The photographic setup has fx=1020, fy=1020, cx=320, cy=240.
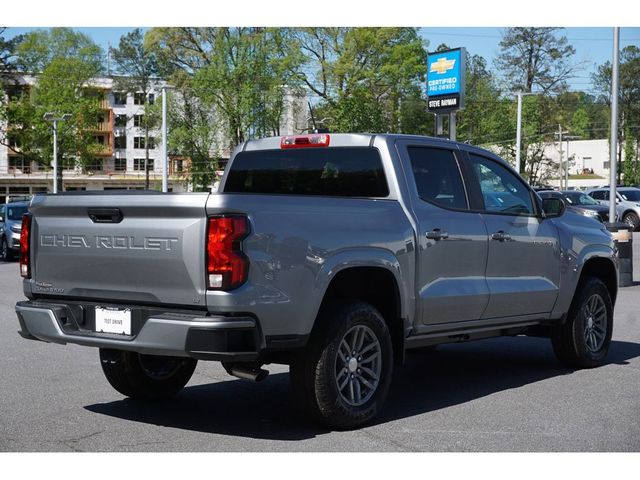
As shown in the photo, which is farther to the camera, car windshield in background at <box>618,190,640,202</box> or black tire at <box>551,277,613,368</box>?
car windshield in background at <box>618,190,640,202</box>

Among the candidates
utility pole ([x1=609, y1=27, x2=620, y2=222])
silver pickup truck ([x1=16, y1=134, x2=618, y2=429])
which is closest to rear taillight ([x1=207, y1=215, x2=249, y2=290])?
silver pickup truck ([x1=16, y1=134, x2=618, y2=429])

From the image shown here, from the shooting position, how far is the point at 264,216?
Result: 601 centimetres

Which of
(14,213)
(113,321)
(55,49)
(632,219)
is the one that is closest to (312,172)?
(113,321)

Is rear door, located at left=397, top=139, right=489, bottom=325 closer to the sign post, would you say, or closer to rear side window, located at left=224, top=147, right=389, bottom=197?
rear side window, located at left=224, top=147, right=389, bottom=197

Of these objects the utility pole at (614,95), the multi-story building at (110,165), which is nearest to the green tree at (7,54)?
the multi-story building at (110,165)

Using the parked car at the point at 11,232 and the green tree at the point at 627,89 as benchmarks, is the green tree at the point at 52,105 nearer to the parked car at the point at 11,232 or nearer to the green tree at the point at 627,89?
the green tree at the point at 627,89

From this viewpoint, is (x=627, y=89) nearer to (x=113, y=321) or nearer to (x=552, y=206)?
(x=552, y=206)

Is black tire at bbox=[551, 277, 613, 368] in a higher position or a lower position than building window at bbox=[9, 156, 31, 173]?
lower

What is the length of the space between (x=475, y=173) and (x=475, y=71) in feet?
225

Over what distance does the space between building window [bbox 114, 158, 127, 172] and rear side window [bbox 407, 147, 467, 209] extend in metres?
104

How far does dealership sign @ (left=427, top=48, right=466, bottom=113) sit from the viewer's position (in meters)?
25.6

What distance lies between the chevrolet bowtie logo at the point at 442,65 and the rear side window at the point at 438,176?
19.0m

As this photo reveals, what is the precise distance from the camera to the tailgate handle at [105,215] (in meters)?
6.31

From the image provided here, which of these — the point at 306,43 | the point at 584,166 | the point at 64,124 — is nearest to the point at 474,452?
the point at 306,43
